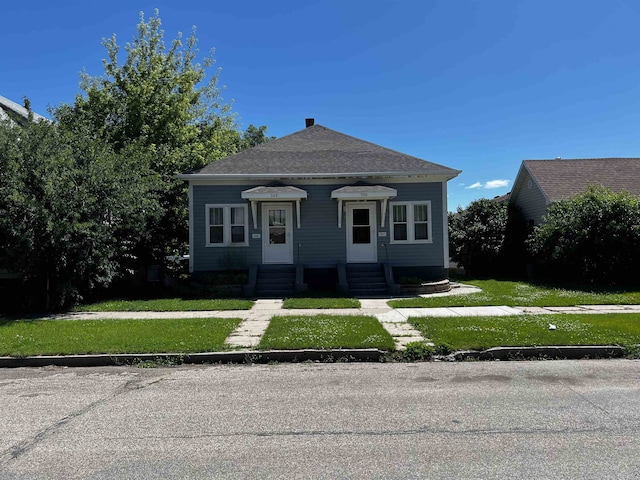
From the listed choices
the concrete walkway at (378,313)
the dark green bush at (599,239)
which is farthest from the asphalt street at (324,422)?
the dark green bush at (599,239)

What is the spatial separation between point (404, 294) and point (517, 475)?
11.4 meters

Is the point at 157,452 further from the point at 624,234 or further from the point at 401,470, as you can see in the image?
the point at 624,234

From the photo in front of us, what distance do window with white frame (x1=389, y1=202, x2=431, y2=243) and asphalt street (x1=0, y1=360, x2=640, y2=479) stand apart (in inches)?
385

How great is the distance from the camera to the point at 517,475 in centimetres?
329

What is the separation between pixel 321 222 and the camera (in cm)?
1608

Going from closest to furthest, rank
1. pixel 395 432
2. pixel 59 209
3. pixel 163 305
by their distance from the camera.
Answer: pixel 395 432 → pixel 59 209 → pixel 163 305

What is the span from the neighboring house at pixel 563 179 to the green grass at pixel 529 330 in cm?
1180

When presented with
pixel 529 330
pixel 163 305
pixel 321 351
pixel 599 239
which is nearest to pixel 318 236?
pixel 163 305

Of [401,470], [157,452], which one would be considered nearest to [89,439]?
[157,452]

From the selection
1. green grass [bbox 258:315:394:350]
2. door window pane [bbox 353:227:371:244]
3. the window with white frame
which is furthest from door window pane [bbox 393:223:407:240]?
green grass [bbox 258:315:394:350]

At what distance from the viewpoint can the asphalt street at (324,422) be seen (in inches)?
137

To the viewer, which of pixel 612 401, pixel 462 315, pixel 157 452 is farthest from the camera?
pixel 462 315

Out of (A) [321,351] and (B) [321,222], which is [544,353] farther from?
(B) [321,222]

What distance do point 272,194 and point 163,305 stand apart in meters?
5.11
